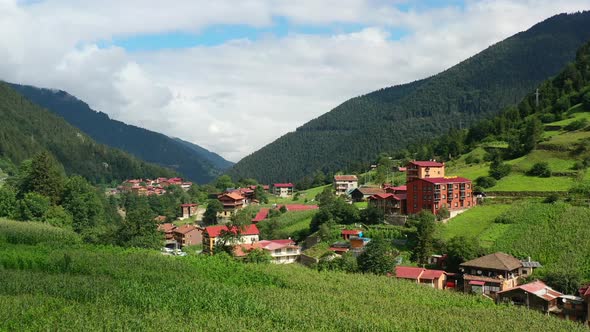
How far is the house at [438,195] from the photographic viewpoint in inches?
2306

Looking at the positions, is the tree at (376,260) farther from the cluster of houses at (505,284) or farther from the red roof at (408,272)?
the cluster of houses at (505,284)

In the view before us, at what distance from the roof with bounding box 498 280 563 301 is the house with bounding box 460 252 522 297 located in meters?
2.08

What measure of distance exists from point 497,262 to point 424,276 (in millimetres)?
6120

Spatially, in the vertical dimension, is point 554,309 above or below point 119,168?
below

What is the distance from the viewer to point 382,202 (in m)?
63.0

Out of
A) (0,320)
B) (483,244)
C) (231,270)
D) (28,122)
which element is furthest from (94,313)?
(28,122)

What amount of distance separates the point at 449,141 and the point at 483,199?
38.5m

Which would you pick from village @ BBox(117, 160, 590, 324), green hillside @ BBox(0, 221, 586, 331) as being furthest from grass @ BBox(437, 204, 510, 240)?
green hillside @ BBox(0, 221, 586, 331)

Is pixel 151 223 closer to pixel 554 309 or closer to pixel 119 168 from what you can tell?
pixel 554 309

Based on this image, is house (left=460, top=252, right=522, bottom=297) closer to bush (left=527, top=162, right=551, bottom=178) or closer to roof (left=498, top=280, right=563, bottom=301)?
roof (left=498, top=280, right=563, bottom=301)

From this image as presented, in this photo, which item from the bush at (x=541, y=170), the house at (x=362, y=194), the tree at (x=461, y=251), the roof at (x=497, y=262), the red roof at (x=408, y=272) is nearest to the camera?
the roof at (x=497, y=262)

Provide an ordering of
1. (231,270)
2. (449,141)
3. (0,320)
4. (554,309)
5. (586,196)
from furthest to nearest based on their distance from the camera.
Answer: (449,141)
(586,196)
(231,270)
(554,309)
(0,320)

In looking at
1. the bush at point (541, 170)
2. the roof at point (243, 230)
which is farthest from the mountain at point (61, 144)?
the bush at point (541, 170)

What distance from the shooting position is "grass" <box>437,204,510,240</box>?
5275 cm
